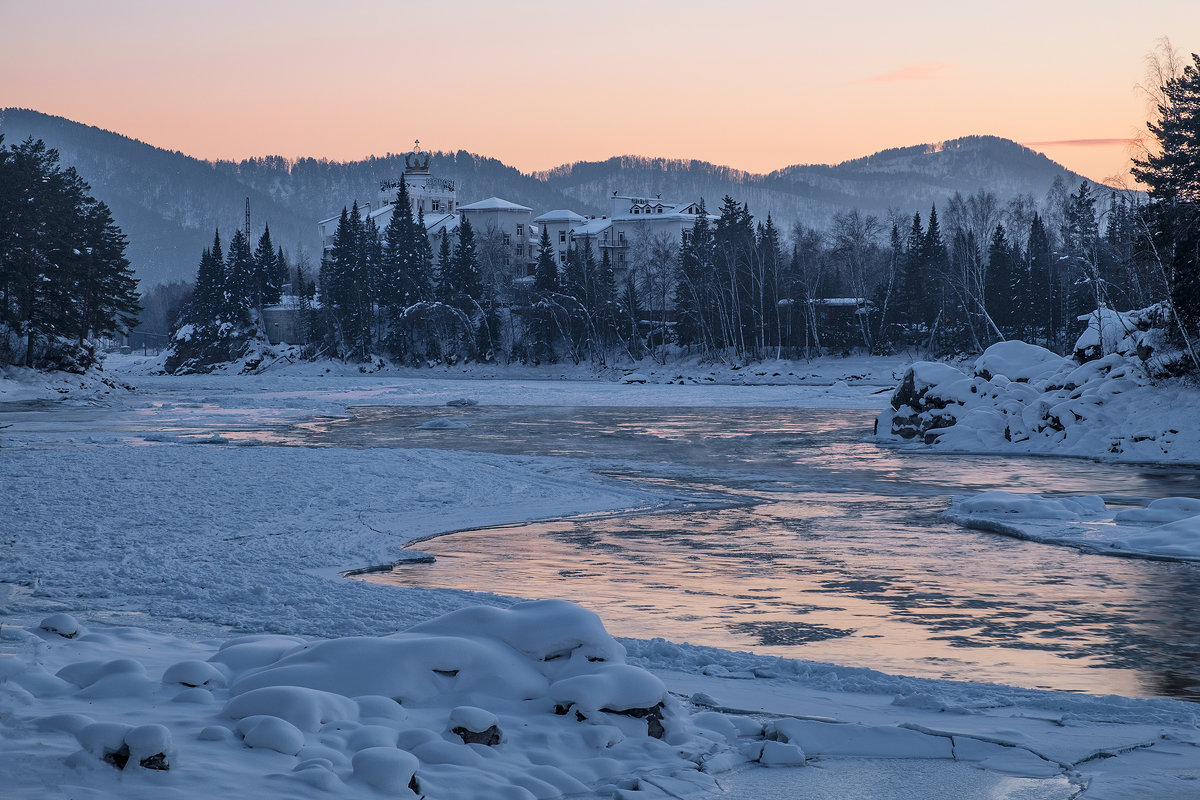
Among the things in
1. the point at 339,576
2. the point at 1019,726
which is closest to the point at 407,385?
the point at 339,576

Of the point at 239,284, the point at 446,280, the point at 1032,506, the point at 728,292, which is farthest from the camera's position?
the point at 239,284

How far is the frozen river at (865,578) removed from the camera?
798cm

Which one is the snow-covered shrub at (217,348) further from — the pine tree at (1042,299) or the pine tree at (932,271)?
the pine tree at (1042,299)

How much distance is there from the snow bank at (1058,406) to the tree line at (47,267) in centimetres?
4163

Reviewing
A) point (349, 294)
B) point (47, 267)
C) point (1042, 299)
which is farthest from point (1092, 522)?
point (349, 294)

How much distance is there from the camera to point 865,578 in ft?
35.5

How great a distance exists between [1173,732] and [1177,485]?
15.2 m

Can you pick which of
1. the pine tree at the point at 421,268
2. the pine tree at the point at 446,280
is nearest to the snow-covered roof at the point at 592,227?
the pine tree at the point at 421,268

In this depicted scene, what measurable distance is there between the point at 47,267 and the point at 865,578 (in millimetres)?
51221

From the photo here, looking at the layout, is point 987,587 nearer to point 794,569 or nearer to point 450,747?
Answer: point 794,569

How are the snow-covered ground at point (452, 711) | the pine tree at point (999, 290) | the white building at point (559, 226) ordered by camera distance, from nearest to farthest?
the snow-covered ground at point (452, 711), the pine tree at point (999, 290), the white building at point (559, 226)

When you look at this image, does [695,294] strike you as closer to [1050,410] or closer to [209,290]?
[1050,410]

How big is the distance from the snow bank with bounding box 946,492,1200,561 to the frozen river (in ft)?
1.49

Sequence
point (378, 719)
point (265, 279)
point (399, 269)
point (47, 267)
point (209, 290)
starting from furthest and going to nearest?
point (265, 279) < point (209, 290) < point (399, 269) < point (47, 267) < point (378, 719)
